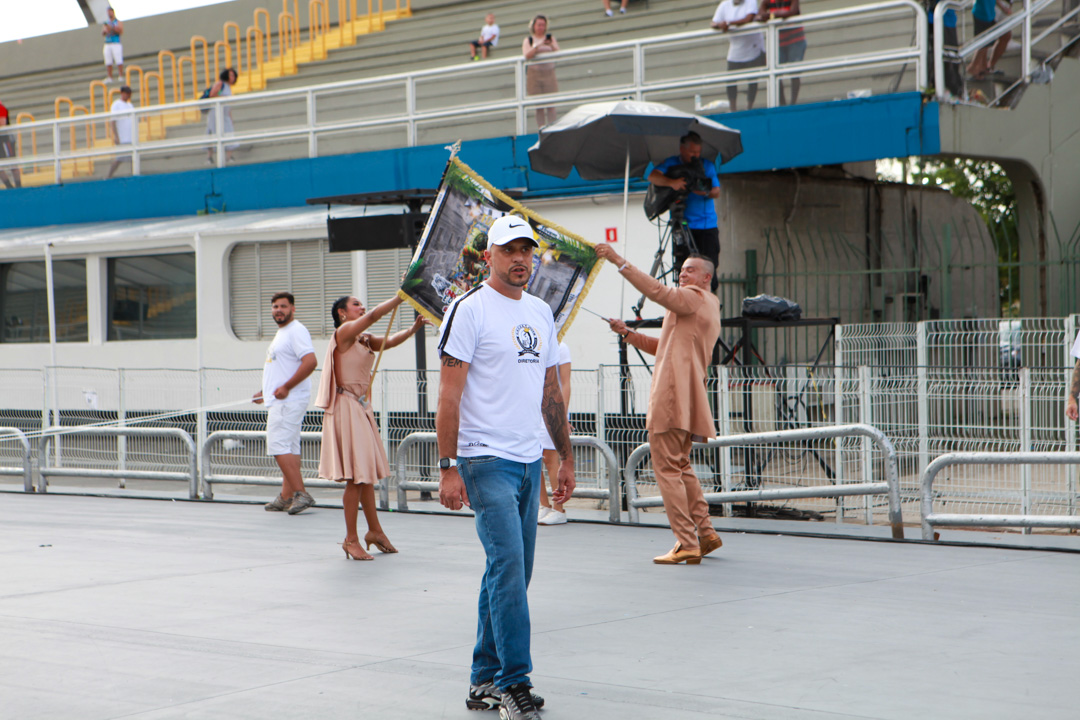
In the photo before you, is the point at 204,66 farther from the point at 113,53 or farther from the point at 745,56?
the point at 745,56

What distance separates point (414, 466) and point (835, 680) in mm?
7660

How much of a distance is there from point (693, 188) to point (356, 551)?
16.2ft

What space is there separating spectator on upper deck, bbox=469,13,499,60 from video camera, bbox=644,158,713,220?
10255mm

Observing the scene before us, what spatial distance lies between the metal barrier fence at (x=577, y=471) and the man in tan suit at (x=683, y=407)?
210 cm

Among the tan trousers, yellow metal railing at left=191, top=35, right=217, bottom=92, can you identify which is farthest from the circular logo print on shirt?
yellow metal railing at left=191, top=35, right=217, bottom=92

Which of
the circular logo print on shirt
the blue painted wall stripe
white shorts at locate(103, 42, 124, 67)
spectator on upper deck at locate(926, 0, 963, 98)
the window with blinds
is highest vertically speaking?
white shorts at locate(103, 42, 124, 67)

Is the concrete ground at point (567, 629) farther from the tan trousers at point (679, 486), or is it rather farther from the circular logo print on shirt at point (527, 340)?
the circular logo print on shirt at point (527, 340)

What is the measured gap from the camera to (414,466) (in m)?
12.4

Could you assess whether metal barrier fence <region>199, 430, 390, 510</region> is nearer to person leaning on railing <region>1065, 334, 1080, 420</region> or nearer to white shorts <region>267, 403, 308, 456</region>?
white shorts <region>267, 403, 308, 456</region>

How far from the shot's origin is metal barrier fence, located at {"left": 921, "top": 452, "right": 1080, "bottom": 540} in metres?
8.62

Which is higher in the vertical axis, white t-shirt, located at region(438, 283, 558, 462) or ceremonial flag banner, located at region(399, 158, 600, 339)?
ceremonial flag banner, located at region(399, 158, 600, 339)

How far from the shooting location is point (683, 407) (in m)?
8.30

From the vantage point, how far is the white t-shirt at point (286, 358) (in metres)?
11.8

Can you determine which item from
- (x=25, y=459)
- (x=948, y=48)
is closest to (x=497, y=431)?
(x=948, y=48)
